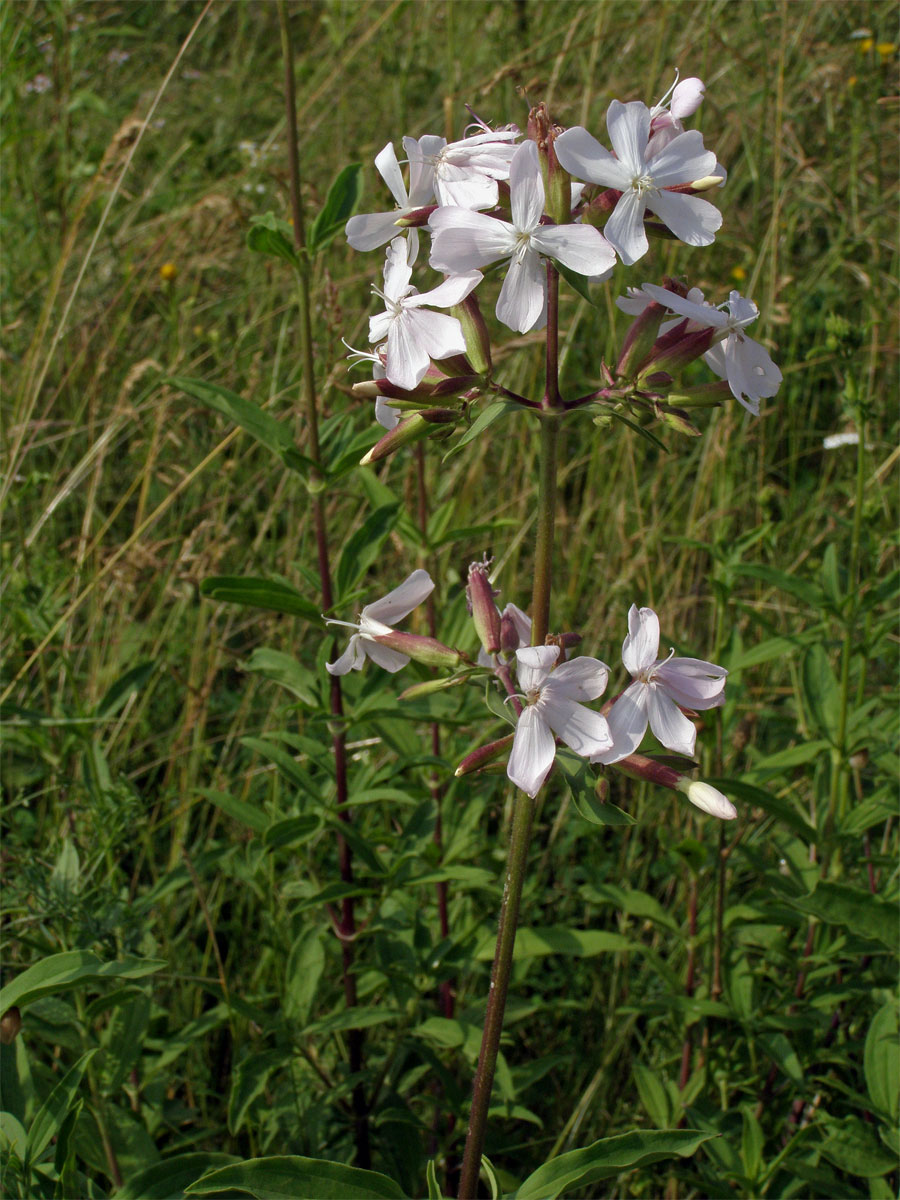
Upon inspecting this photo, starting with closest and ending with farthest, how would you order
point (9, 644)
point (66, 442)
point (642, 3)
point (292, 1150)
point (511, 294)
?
1. point (511, 294)
2. point (292, 1150)
3. point (9, 644)
4. point (66, 442)
5. point (642, 3)

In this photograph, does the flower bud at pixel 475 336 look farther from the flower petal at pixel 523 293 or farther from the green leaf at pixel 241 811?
the green leaf at pixel 241 811

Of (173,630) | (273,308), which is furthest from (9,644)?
(273,308)

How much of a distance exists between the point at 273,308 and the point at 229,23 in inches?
92.6

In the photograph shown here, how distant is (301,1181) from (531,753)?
492 mm

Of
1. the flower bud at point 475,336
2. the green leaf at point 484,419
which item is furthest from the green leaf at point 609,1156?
the flower bud at point 475,336

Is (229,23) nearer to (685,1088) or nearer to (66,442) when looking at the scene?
(66,442)

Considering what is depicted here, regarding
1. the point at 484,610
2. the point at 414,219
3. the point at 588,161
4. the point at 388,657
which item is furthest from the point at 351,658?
the point at 588,161

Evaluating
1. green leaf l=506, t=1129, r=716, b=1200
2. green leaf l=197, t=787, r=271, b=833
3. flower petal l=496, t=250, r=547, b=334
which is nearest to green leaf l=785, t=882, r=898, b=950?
green leaf l=506, t=1129, r=716, b=1200

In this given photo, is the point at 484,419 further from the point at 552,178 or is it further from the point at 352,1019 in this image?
the point at 352,1019

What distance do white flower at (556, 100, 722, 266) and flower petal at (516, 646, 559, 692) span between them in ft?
1.24

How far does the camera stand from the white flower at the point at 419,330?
3.19 feet

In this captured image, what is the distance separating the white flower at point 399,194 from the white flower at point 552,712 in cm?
49

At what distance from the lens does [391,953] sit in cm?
161

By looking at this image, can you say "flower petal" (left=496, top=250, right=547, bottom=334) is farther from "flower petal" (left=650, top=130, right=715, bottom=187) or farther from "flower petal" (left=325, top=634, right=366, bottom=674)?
"flower petal" (left=325, top=634, right=366, bottom=674)
